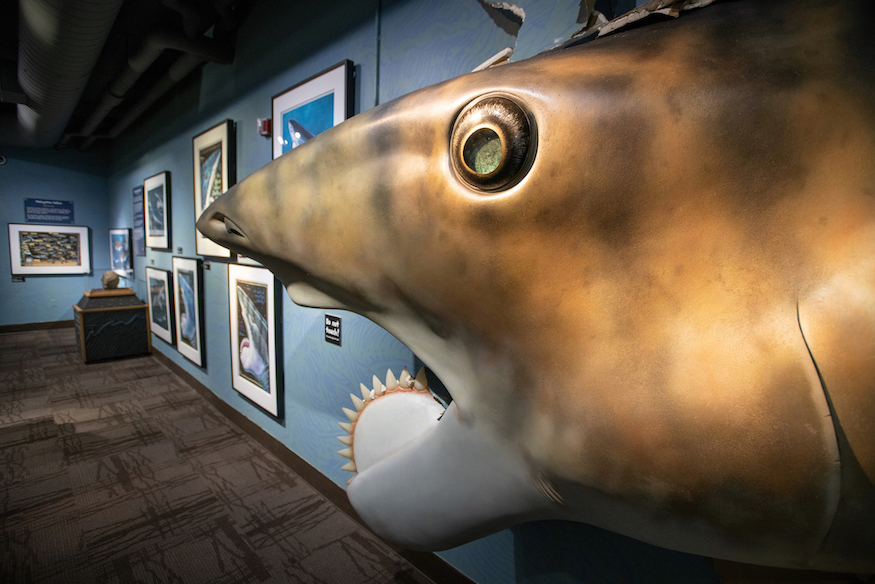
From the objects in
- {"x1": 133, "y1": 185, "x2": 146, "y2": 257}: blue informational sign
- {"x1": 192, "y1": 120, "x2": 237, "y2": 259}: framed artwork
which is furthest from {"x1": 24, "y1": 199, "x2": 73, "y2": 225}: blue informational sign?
{"x1": 192, "y1": 120, "x2": 237, "y2": 259}: framed artwork

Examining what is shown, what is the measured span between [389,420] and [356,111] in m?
1.32

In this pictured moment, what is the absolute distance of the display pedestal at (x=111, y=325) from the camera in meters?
3.76

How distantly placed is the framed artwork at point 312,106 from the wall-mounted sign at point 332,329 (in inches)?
31.1

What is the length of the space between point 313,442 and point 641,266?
6.34 feet

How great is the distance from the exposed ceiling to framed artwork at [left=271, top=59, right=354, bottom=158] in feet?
2.64

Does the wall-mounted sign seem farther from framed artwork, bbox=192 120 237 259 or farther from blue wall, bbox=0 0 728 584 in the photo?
framed artwork, bbox=192 120 237 259

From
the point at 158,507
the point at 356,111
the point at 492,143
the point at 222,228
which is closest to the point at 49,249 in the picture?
the point at 158,507

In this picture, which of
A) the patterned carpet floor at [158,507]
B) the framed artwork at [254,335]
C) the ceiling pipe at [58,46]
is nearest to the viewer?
the patterned carpet floor at [158,507]

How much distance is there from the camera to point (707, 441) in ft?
0.83

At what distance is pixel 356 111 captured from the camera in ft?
4.85

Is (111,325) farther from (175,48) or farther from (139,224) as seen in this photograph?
(175,48)

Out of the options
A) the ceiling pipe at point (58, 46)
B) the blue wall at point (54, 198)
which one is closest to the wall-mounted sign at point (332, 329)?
the ceiling pipe at point (58, 46)

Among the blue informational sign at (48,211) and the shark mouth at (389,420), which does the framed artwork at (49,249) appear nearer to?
the blue informational sign at (48,211)

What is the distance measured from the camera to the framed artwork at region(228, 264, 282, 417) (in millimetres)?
1993
